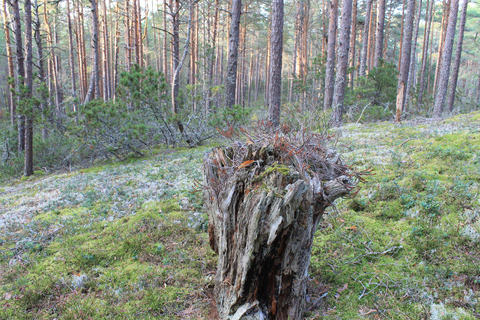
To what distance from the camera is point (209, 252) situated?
3551 millimetres

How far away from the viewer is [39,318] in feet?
8.57

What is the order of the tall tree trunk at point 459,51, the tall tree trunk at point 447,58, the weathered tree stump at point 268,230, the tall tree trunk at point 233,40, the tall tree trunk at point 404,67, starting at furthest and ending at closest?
the tall tree trunk at point 459,51
the tall tree trunk at point 447,58
the tall tree trunk at point 404,67
the tall tree trunk at point 233,40
the weathered tree stump at point 268,230

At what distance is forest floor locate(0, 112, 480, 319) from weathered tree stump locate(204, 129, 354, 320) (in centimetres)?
39

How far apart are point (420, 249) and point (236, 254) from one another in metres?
2.14

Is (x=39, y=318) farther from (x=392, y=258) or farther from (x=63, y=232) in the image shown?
(x=392, y=258)

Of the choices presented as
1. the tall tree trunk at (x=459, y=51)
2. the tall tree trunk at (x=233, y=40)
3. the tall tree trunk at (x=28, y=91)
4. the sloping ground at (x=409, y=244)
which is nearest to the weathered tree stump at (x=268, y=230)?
the sloping ground at (x=409, y=244)

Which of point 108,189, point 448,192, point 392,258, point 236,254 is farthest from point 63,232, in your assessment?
point 448,192

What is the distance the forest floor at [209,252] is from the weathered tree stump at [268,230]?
1.27 feet

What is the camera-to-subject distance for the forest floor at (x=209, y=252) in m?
2.62

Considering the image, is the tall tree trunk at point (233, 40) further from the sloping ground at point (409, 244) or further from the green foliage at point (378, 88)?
the sloping ground at point (409, 244)

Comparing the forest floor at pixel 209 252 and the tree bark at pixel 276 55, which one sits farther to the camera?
the tree bark at pixel 276 55

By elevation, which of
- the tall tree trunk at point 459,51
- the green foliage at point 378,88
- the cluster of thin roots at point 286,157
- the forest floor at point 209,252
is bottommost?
the forest floor at point 209,252

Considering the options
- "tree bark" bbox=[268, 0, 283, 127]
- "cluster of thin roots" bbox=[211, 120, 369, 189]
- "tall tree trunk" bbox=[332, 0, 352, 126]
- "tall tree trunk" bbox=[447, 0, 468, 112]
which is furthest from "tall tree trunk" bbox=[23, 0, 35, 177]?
"tall tree trunk" bbox=[447, 0, 468, 112]

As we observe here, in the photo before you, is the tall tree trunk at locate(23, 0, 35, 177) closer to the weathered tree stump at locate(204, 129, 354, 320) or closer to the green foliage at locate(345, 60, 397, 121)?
the weathered tree stump at locate(204, 129, 354, 320)
